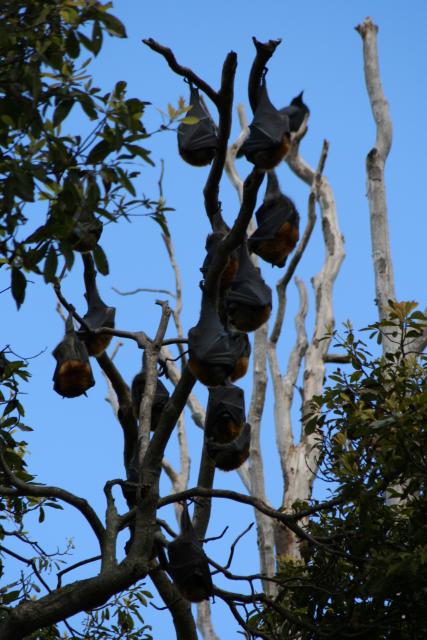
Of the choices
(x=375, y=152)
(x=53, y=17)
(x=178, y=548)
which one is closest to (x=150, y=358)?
(x=178, y=548)

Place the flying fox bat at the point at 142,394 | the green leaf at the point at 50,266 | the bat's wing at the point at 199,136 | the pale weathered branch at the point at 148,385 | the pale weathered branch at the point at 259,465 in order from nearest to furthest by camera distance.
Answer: the green leaf at the point at 50,266 → the bat's wing at the point at 199,136 → the pale weathered branch at the point at 148,385 → the flying fox bat at the point at 142,394 → the pale weathered branch at the point at 259,465

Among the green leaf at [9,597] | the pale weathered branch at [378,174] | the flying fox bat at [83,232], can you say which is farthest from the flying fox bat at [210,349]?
the pale weathered branch at [378,174]

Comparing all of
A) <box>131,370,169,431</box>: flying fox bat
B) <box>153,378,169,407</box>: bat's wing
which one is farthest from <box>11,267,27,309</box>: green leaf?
<box>153,378,169,407</box>: bat's wing

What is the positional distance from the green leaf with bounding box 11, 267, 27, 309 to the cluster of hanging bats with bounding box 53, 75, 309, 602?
1.23 meters

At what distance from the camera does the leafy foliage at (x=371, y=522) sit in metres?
5.09

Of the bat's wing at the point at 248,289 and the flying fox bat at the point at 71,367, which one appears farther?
the flying fox bat at the point at 71,367

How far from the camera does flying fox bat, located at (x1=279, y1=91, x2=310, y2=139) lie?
582cm

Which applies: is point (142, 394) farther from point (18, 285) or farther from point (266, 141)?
point (18, 285)

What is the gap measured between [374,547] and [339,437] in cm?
67

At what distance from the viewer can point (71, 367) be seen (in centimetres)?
603

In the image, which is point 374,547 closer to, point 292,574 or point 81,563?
point 292,574

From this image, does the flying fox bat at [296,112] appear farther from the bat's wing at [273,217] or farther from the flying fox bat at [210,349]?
the flying fox bat at [210,349]

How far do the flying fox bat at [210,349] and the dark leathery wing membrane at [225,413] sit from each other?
0.40 m

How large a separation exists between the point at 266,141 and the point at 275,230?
2.24 feet
